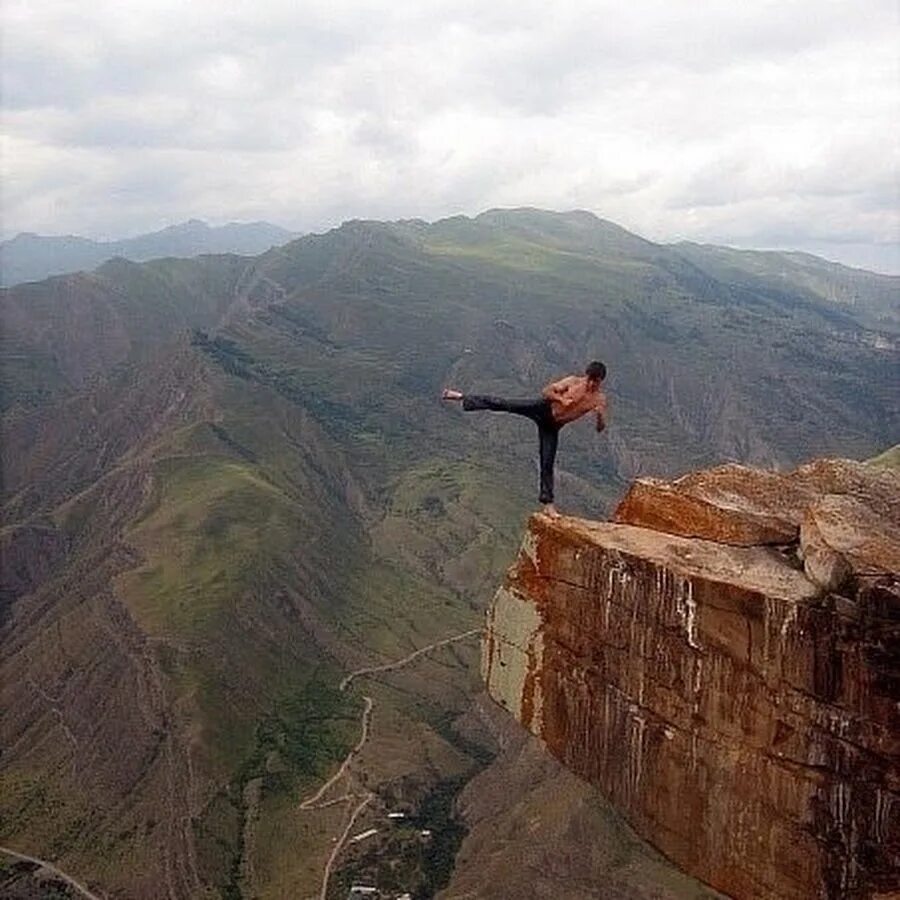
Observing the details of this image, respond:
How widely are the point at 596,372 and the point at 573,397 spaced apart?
655 millimetres

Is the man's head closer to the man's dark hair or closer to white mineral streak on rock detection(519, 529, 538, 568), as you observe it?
the man's dark hair

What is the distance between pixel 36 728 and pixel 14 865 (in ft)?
106

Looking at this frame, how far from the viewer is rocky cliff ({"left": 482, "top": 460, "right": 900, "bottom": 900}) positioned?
13.9 metres

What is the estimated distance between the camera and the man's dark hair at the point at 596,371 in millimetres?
19987

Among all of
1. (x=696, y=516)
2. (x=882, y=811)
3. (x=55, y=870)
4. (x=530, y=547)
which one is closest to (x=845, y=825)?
(x=882, y=811)

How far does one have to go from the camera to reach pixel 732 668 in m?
15.1

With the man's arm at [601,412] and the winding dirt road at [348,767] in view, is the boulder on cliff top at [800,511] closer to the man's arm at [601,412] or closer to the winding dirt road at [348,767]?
the man's arm at [601,412]

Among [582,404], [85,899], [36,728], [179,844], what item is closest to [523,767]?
[179,844]

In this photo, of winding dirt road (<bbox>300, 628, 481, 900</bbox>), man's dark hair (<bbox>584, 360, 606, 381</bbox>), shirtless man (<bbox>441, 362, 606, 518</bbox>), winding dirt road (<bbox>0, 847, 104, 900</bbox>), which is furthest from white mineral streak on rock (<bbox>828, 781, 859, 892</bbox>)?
winding dirt road (<bbox>0, 847, 104, 900</bbox>)

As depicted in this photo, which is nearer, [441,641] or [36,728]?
[36,728]

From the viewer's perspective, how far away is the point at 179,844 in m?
117

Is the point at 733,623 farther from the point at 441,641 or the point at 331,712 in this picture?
the point at 441,641

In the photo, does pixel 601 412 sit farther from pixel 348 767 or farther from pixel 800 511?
pixel 348 767

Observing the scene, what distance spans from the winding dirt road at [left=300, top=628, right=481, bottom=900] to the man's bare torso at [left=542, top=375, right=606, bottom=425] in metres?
94.6
